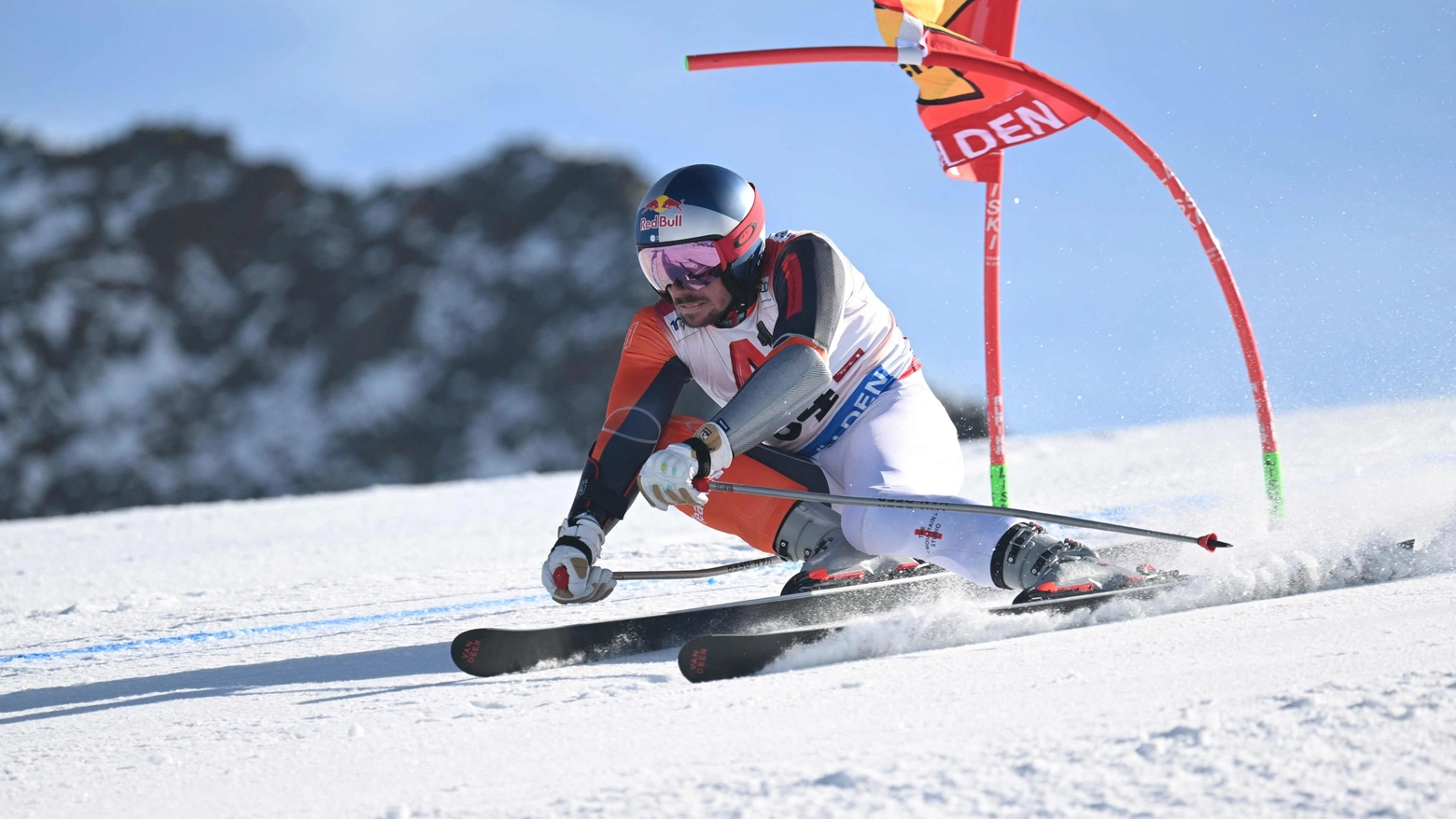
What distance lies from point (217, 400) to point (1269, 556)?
58041 millimetres

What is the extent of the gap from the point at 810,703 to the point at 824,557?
1.26m

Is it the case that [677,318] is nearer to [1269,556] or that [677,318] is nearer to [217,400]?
[1269,556]

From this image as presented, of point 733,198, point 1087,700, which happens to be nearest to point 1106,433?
point 733,198

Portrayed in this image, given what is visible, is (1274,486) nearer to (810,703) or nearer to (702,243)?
(702,243)

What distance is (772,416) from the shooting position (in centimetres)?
333

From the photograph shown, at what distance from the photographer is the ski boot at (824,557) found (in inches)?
139

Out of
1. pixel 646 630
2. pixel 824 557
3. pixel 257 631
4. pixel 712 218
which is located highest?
pixel 712 218

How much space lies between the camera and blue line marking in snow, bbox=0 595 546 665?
13.6 feet

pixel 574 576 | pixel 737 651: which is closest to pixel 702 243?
pixel 574 576

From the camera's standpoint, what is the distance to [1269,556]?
3.40 meters

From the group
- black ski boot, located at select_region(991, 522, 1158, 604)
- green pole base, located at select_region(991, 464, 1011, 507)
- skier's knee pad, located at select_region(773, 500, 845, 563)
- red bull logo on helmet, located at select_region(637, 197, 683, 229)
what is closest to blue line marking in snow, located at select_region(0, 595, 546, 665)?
skier's knee pad, located at select_region(773, 500, 845, 563)

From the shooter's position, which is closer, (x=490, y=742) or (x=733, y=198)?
(x=490, y=742)

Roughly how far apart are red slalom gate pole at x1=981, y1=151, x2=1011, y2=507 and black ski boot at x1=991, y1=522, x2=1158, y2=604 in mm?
2062

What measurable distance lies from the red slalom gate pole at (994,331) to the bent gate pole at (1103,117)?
598 millimetres
